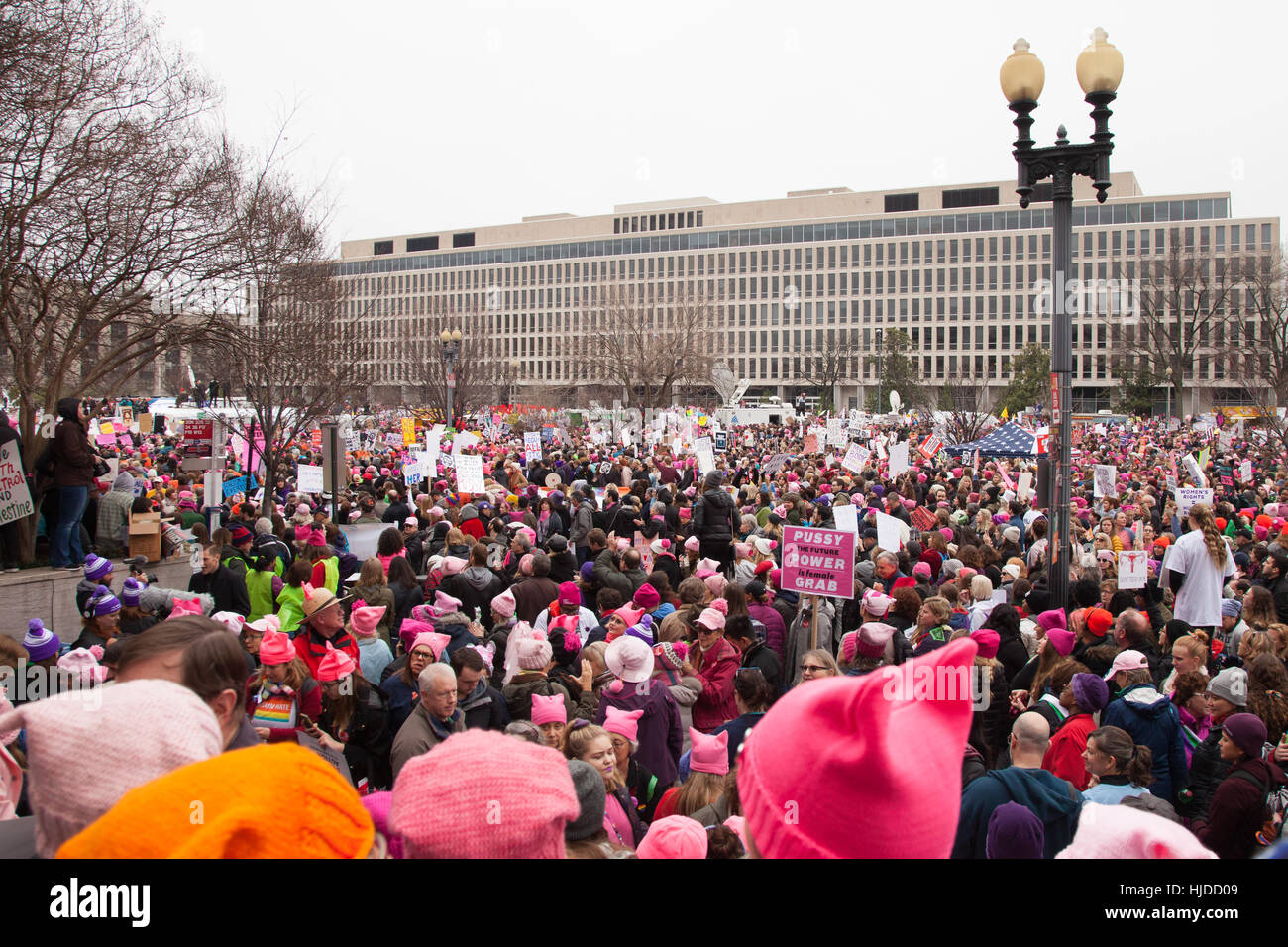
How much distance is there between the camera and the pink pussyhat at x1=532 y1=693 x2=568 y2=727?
529cm

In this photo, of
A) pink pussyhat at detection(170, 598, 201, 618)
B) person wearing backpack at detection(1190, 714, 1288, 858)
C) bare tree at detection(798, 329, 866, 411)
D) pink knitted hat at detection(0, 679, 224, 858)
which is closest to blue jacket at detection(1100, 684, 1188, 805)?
person wearing backpack at detection(1190, 714, 1288, 858)

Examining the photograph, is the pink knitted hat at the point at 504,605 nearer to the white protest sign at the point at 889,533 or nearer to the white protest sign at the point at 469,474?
the white protest sign at the point at 889,533

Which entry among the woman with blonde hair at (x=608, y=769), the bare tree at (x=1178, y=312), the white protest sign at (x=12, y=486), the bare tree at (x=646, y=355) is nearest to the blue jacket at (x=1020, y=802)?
the woman with blonde hair at (x=608, y=769)

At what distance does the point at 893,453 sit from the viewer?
18766mm

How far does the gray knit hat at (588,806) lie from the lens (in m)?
3.47

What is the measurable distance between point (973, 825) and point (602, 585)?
5.80 m

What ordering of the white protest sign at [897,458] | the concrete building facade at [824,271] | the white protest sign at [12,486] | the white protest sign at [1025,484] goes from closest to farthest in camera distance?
the white protest sign at [12,486] < the white protest sign at [1025,484] < the white protest sign at [897,458] < the concrete building facade at [824,271]

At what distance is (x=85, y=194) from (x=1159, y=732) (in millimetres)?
12241

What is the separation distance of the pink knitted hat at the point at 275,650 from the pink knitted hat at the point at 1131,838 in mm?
4255

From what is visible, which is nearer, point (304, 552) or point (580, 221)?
point (304, 552)
